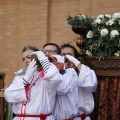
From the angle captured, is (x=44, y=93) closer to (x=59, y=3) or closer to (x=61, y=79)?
(x=61, y=79)

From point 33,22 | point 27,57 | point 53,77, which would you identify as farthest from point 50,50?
point 33,22

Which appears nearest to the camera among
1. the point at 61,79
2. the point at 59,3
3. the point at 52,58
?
the point at 61,79

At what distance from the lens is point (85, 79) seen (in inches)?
147

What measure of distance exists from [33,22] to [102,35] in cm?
306

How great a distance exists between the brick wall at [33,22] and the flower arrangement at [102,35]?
2271mm

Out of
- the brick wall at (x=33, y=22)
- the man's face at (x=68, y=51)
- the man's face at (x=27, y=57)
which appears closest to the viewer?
the man's face at (x=27, y=57)

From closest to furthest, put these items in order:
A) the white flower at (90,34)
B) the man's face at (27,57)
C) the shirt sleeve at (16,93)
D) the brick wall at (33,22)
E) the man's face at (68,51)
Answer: the shirt sleeve at (16,93) → the man's face at (27,57) → the man's face at (68,51) → the white flower at (90,34) → the brick wall at (33,22)

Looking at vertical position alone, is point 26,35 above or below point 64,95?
above

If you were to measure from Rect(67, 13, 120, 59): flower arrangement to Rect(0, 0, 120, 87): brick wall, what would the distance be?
7.45ft

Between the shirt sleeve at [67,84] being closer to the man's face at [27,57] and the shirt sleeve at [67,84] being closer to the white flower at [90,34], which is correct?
the man's face at [27,57]

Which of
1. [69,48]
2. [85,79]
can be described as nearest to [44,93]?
[85,79]

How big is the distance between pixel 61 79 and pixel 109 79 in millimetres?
1058

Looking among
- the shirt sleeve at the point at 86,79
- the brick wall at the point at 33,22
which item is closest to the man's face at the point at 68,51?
the shirt sleeve at the point at 86,79

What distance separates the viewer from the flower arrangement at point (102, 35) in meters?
4.20
